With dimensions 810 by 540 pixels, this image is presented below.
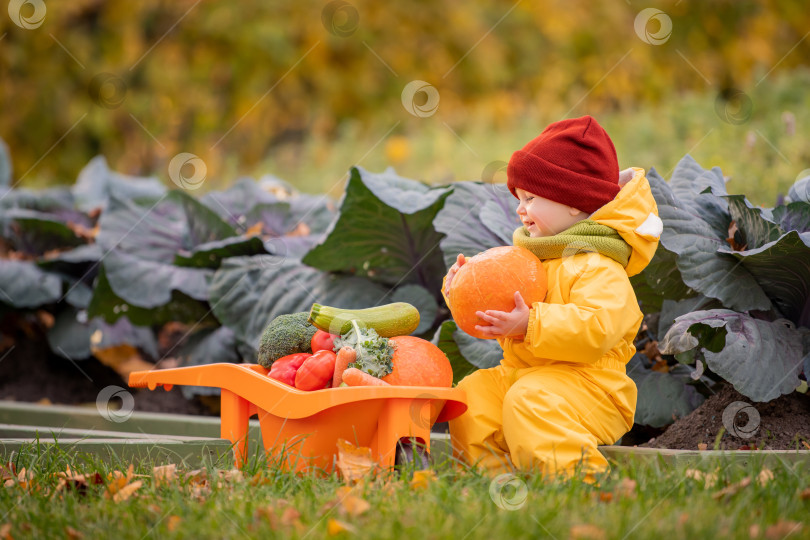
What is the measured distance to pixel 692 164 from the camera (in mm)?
2891

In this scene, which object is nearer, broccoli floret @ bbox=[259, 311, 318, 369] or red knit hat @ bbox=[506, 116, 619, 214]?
red knit hat @ bbox=[506, 116, 619, 214]

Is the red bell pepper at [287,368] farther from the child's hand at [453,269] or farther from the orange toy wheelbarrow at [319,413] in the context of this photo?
the child's hand at [453,269]

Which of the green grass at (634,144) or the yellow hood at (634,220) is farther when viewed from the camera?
the green grass at (634,144)

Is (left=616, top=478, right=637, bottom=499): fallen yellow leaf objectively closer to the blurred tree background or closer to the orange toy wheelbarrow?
the orange toy wheelbarrow

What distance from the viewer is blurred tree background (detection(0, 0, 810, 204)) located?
8.71 metres

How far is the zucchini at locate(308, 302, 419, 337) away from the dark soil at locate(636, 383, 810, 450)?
91cm

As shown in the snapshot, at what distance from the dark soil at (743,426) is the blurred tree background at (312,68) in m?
6.13

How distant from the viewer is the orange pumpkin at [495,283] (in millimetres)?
2199

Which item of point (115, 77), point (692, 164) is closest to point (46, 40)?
point (115, 77)

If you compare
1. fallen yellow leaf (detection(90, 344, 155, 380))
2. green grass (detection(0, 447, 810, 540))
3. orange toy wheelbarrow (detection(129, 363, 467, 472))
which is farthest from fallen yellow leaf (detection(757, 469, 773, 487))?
fallen yellow leaf (detection(90, 344, 155, 380))

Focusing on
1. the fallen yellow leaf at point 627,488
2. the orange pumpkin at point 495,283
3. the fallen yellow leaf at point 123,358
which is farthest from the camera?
the fallen yellow leaf at point 123,358

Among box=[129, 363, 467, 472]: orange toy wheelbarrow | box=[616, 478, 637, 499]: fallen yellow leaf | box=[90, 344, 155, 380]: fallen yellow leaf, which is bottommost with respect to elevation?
box=[90, 344, 155, 380]: fallen yellow leaf

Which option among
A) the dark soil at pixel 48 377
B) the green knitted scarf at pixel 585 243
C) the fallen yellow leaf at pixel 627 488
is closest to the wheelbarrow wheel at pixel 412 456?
the fallen yellow leaf at pixel 627 488

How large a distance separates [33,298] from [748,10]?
7938 millimetres
